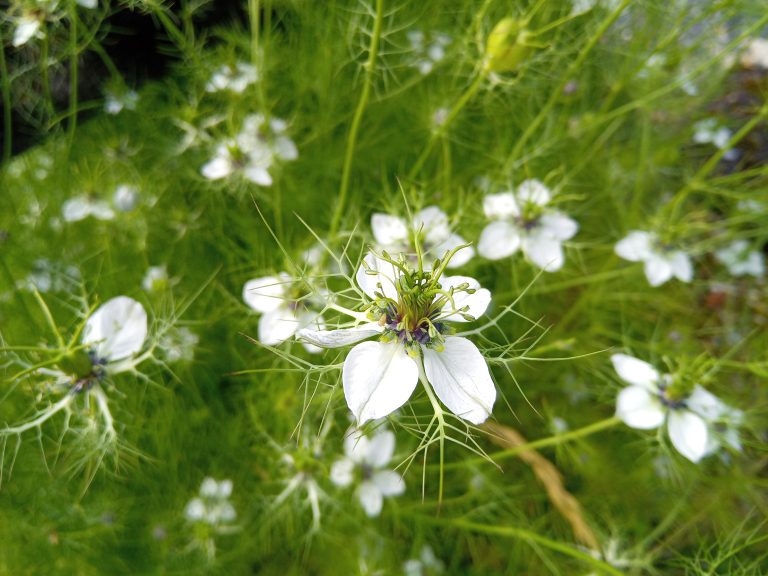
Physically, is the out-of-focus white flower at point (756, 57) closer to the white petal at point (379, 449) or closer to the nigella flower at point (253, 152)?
the nigella flower at point (253, 152)

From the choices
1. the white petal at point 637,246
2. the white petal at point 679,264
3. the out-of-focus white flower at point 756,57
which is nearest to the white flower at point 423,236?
the white petal at point 637,246

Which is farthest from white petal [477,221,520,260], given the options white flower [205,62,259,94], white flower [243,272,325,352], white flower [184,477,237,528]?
white flower [184,477,237,528]

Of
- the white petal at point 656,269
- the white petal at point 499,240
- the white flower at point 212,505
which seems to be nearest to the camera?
the white petal at point 499,240

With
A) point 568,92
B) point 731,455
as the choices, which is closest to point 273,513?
point 731,455

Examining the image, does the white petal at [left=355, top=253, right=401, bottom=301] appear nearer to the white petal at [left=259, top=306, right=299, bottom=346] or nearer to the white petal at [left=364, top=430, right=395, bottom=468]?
the white petal at [left=259, top=306, right=299, bottom=346]

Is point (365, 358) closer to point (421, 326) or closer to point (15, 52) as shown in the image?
point (421, 326)

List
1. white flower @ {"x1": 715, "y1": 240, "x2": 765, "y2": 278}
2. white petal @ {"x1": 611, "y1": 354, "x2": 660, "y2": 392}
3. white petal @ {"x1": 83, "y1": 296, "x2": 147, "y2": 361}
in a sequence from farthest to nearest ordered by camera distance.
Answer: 1. white flower @ {"x1": 715, "y1": 240, "x2": 765, "y2": 278}
2. white petal @ {"x1": 611, "y1": 354, "x2": 660, "y2": 392}
3. white petal @ {"x1": 83, "y1": 296, "x2": 147, "y2": 361}
